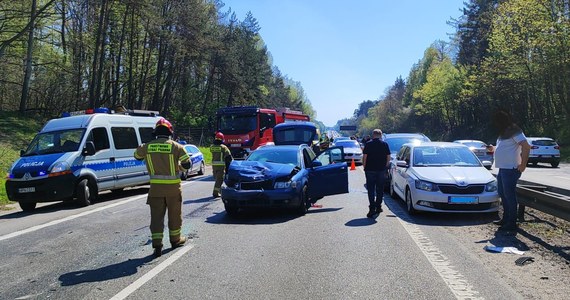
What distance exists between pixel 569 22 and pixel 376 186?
3327 centimetres

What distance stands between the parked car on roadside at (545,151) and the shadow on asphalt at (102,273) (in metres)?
25.0

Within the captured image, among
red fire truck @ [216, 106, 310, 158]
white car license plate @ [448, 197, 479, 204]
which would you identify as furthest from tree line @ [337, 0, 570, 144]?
white car license plate @ [448, 197, 479, 204]

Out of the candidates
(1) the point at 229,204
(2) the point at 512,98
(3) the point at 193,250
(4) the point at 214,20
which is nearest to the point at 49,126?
(1) the point at 229,204

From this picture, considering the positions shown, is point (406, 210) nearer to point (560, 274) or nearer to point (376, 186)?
point (376, 186)

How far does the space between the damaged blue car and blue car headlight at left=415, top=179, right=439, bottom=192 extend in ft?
6.27

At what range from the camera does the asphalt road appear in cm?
483

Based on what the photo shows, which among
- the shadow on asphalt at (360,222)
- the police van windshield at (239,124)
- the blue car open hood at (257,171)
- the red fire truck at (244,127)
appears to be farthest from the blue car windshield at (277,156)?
the police van windshield at (239,124)

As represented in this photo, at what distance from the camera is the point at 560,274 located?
541cm

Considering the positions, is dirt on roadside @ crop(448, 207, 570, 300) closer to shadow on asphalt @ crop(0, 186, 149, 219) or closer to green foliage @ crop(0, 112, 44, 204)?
shadow on asphalt @ crop(0, 186, 149, 219)

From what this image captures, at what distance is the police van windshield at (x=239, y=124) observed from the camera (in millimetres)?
23281

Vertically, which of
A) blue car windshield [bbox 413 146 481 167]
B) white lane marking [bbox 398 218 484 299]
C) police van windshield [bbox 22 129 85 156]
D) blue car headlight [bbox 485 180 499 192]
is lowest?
white lane marking [bbox 398 218 484 299]

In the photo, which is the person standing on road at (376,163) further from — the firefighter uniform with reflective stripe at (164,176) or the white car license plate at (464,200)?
the firefighter uniform with reflective stripe at (164,176)

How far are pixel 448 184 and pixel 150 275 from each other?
6.00 m

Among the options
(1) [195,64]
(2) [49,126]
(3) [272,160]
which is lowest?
(3) [272,160]
